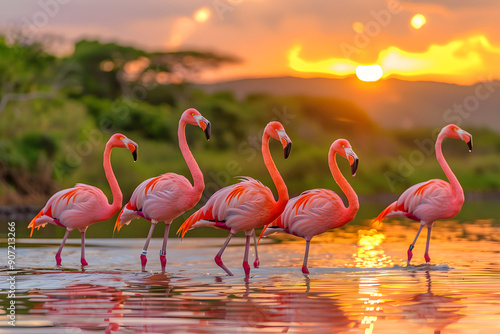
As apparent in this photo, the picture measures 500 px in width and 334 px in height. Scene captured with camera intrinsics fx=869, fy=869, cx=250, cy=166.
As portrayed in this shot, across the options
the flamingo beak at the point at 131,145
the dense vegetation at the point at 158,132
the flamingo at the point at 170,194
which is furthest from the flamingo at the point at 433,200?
the dense vegetation at the point at 158,132

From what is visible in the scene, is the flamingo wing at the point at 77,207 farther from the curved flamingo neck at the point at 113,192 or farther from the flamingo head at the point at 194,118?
the flamingo head at the point at 194,118

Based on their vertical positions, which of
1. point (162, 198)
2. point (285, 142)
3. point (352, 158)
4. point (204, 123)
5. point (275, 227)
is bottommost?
point (275, 227)

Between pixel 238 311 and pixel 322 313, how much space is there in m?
0.68

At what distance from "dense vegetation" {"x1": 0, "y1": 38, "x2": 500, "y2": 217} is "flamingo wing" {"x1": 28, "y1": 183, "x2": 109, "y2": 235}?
1151 centimetres

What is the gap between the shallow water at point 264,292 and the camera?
6.48m

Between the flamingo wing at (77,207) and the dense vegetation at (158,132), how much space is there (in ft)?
37.8

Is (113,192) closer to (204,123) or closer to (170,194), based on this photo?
(170,194)

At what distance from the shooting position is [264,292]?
8.12m

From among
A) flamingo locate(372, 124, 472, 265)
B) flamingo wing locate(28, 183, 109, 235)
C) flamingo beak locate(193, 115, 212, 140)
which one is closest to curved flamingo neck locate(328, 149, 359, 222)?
flamingo beak locate(193, 115, 212, 140)

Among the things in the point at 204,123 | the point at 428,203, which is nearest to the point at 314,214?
the point at 204,123

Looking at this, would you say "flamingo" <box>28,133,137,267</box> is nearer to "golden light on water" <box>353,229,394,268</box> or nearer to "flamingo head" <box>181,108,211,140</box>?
"flamingo head" <box>181,108,211,140</box>

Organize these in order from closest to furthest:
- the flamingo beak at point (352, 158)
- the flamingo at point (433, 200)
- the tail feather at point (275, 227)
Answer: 1. the flamingo beak at point (352, 158)
2. the tail feather at point (275, 227)
3. the flamingo at point (433, 200)

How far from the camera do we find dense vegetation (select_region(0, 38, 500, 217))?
98.0ft

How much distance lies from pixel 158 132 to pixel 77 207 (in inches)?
1139
